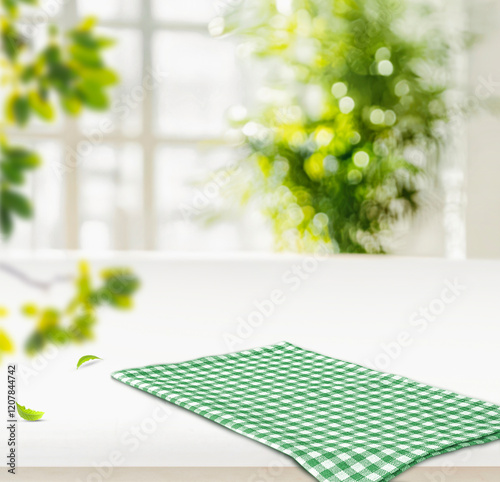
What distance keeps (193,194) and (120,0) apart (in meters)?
1.13

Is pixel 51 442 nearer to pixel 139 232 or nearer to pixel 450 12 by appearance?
pixel 139 232

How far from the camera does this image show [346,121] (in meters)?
3.08

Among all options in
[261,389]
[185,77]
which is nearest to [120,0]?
[185,77]

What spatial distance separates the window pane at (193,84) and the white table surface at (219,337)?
2165mm

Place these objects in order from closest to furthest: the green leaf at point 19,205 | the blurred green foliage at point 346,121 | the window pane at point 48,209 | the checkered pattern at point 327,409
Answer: the green leaf at point 19,205, the checkered pattern at point 327,409, the blurred green foliage at point 346,121, the window pane at point 48,209

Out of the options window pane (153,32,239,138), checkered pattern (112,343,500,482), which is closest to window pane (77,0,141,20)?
window pane (153,32,239,138)

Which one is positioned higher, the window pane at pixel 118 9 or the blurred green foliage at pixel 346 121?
the window pane at pixel 118 9

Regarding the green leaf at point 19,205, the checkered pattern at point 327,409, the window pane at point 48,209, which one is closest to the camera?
the green leaf at point 19,205

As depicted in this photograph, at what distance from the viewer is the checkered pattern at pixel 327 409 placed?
46 centimetres

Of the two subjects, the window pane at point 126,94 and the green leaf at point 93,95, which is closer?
the green leaf at point 93,95

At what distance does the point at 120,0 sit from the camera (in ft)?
11.9

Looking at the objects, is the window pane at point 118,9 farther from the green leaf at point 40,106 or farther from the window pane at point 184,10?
the green leaf at point 40,106

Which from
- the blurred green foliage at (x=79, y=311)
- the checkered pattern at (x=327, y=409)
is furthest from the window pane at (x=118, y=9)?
the blurred green foliage at (x=79, y=311)

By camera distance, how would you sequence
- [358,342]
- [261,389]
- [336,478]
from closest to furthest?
[336,478] → [261,389] → [358,342]
